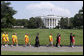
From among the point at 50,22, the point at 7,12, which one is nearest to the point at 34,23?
the point at 50,22

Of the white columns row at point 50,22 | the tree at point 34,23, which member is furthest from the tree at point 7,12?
the white columns row at point 50,22

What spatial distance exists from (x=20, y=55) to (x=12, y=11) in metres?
51.3

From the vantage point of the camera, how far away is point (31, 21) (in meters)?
132

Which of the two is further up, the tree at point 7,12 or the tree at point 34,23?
the tree at point 7,12

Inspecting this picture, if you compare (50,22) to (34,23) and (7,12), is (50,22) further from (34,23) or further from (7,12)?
(7,12)

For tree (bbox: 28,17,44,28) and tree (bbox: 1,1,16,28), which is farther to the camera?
tree (bbox: 28,17,44,28)

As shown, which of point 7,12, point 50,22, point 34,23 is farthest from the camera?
point 50,22

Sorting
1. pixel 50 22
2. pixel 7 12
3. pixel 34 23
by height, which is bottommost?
pixel 34 23

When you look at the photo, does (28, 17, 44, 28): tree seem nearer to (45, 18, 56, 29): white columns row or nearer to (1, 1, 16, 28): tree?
(45, 18, 56, 29): white columns row

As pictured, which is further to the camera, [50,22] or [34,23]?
[50,22]

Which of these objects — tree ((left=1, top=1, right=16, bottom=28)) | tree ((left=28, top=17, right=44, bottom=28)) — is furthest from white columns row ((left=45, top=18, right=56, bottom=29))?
tree ((left=1, top=1, right=16, bottom=28))

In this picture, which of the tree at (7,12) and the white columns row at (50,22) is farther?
the white columns row at (50,22)

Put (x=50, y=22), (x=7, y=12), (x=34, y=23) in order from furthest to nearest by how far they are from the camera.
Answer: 1. (x=50, y=22)
2. (x=34, y=23)
3. (x=7, y=12)

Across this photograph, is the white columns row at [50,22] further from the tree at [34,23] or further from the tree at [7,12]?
the tree at [7,12]
